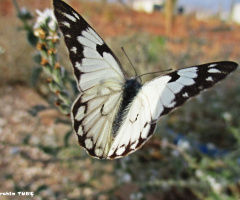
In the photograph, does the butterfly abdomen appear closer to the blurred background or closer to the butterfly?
the butterfly

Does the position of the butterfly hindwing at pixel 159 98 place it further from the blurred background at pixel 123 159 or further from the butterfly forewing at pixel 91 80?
the blurred background at pixel 123 159

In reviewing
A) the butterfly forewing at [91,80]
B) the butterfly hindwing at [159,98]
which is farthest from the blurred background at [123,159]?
the butterfly hindwing at [159,98]

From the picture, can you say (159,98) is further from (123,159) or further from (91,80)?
(123,159)

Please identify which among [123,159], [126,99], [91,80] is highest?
[91,80]

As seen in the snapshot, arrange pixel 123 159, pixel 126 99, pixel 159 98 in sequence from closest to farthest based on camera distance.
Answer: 1. pixel 159 98
2. pixel 126 99
3. pixel 123 159

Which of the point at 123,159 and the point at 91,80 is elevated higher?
the point at 91,80

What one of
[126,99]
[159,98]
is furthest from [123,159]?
[159,98]

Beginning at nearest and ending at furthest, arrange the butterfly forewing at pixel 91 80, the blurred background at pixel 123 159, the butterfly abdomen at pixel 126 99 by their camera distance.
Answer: the butterfly forewing at pixel 91 80 → the butterfly abdomen at pixel 126 99 → the blurred background at pixel 123 159

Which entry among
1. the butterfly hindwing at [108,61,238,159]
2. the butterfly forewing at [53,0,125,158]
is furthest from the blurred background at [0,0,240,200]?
the butterfly hindwing at [108,61,238,159]
